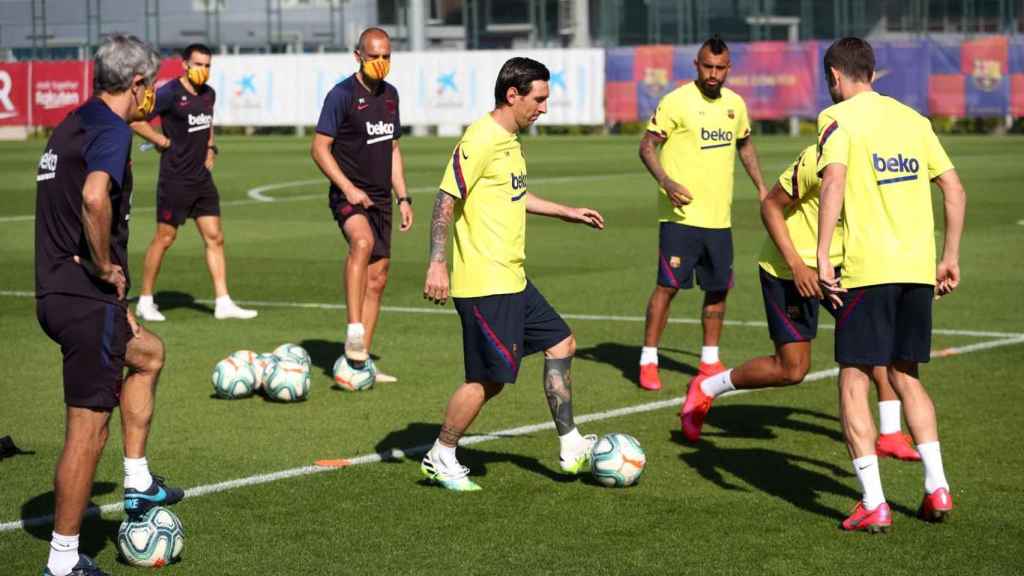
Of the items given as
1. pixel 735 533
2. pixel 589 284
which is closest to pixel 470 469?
pixel 735 533

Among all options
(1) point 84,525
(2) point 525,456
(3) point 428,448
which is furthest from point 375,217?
(1) point 84,525

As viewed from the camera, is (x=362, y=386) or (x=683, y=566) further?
(x=362, y=386)

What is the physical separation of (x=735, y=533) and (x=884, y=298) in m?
1.26

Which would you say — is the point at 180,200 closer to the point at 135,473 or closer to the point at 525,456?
the point at 525,456

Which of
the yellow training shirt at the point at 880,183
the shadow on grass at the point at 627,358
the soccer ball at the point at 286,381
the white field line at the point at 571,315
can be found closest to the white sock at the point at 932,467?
the yellow training shirt at the point at 880,183

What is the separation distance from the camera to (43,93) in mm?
52500

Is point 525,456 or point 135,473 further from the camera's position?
point 525,456

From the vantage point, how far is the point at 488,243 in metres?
8.35

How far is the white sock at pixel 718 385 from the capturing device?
31.2 ft

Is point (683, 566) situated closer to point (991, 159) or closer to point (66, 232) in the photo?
point (66, 232)

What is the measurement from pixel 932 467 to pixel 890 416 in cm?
122

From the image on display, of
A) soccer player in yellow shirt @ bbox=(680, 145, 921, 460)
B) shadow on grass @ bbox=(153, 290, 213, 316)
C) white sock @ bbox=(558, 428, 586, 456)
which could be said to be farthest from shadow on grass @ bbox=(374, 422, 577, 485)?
shadow on grass @ bbox=(153, 290, 213, 316)

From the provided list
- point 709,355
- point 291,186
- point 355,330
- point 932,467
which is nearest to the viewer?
point 932,467

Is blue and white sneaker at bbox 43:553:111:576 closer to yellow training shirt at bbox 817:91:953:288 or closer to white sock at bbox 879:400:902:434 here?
yellow training shirt at bbox 817:91:953:288
